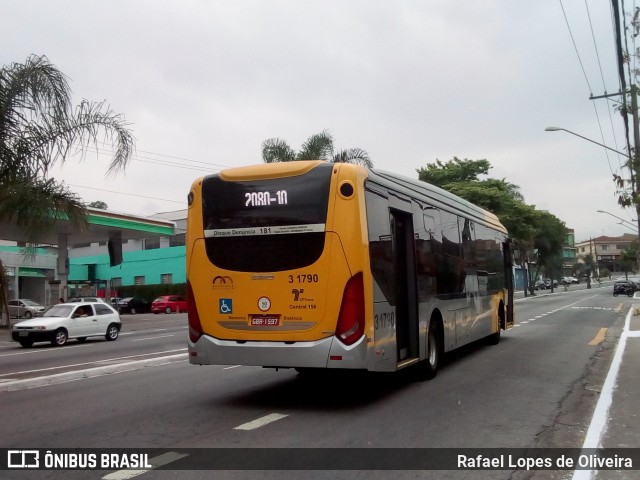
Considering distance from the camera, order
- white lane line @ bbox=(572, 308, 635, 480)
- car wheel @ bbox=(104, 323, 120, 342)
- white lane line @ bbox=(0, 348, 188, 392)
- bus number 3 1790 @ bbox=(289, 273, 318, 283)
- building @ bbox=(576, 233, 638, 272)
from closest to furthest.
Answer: white lane line @ bbox=(572, 308, 635, 480)
bus number 3 1790 @ bbox=(289, 273, 318, 283)
white lane line @ bbox=(0, 348, 188, 392)
car wheel @ bbox=(104, 323, 120, 342)
building @ bbox=(576, 233, 638, 272)

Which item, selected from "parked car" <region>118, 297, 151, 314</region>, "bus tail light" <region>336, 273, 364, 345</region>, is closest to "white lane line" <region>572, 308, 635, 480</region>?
"bus tail light" <region>336, 273, 364, 345</region>

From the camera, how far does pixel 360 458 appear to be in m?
5.88

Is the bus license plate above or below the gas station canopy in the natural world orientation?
below

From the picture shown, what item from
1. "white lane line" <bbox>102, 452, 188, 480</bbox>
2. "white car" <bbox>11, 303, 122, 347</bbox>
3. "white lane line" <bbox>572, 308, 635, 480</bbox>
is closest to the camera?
"white lane line" <bbox>102, 452, 188, 480</bbox>

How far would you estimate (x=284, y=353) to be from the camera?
791 cm

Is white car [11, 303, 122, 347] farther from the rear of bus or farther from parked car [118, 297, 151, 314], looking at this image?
parked car [118, 297, 151, 314]

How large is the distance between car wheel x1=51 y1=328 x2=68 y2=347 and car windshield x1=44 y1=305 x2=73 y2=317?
62cm

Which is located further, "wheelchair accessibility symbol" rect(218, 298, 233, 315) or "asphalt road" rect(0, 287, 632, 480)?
"wheelchair accessibility symbol" rect(218, 298, 233, 315)

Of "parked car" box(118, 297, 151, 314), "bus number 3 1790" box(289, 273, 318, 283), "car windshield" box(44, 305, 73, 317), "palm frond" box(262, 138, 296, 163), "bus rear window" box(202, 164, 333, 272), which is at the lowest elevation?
"parked car" box(118, 297, 151, 314)

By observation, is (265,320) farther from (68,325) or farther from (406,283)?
(68,325)

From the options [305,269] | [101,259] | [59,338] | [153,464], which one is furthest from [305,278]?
[101,259]

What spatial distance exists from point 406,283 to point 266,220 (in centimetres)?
256

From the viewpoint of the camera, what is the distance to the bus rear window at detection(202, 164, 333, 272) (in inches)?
317

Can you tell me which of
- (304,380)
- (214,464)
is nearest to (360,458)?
(214,464)
